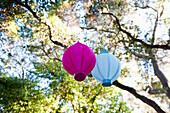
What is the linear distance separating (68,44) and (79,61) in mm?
3493

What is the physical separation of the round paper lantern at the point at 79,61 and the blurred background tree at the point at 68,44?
9.34 ft

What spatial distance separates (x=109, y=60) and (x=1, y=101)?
546cm

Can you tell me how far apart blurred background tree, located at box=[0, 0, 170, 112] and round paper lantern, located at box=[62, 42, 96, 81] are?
9.34ft

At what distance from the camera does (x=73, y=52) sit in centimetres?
315

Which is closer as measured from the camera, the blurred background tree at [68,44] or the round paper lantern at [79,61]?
the round paper lantern at [79,61]

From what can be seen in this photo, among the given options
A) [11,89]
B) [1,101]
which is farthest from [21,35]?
[1,101]

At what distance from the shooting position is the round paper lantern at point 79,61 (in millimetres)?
3041

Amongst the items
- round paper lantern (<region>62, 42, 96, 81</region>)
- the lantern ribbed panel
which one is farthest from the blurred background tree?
round paper lantern (<region>62, 42, 96, 81</region>)

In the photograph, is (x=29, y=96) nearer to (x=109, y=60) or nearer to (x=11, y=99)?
(x=11, y=99)

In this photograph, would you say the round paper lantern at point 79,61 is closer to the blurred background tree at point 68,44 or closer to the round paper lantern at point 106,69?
the round paper lantern at point 106,69

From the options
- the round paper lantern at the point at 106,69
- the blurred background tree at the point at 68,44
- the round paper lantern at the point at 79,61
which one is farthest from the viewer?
the blurred background tree at the point at 68,44

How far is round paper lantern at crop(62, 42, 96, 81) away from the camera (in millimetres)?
3041

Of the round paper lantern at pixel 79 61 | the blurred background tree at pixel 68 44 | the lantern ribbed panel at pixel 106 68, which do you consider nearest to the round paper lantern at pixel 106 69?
the lantern ribbed panel at pixel 106 68

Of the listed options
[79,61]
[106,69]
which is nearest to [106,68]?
[106,69]
